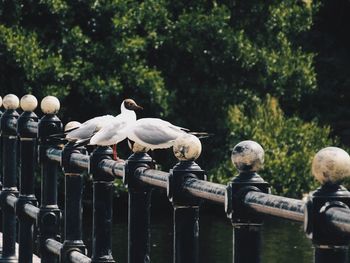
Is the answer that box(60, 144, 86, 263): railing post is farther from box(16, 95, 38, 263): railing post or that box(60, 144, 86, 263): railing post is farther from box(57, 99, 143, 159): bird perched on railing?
box(16, 95, 38, 263): railing post

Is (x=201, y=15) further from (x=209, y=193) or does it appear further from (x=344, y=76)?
(x=209, y=193)

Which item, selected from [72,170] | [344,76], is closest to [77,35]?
[344,76]

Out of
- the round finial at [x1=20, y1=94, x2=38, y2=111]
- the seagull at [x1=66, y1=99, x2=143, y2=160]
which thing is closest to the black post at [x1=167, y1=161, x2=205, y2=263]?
the seagull at [x1=66, y1=99, x2=143, y2=160]

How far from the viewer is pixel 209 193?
10.6ft

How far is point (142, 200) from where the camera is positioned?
401cm

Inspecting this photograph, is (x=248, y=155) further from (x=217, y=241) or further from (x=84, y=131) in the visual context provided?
(x=217, y=241)

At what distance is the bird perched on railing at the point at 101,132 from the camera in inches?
187

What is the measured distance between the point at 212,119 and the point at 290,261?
701cm

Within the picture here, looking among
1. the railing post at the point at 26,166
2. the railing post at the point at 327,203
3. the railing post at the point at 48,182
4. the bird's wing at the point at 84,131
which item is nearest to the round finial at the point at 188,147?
the railing post at the point at 327,203

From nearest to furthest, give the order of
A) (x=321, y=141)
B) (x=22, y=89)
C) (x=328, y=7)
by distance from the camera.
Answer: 1. (x=22, y=89)
2. (x=321, y=141)
3. (x=328, y=7)

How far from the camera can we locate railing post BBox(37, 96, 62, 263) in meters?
5.55

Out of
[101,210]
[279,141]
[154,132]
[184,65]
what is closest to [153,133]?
[154,132]

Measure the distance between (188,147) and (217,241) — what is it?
19430 millimetres

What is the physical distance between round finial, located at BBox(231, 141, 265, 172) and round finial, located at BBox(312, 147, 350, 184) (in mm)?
451
